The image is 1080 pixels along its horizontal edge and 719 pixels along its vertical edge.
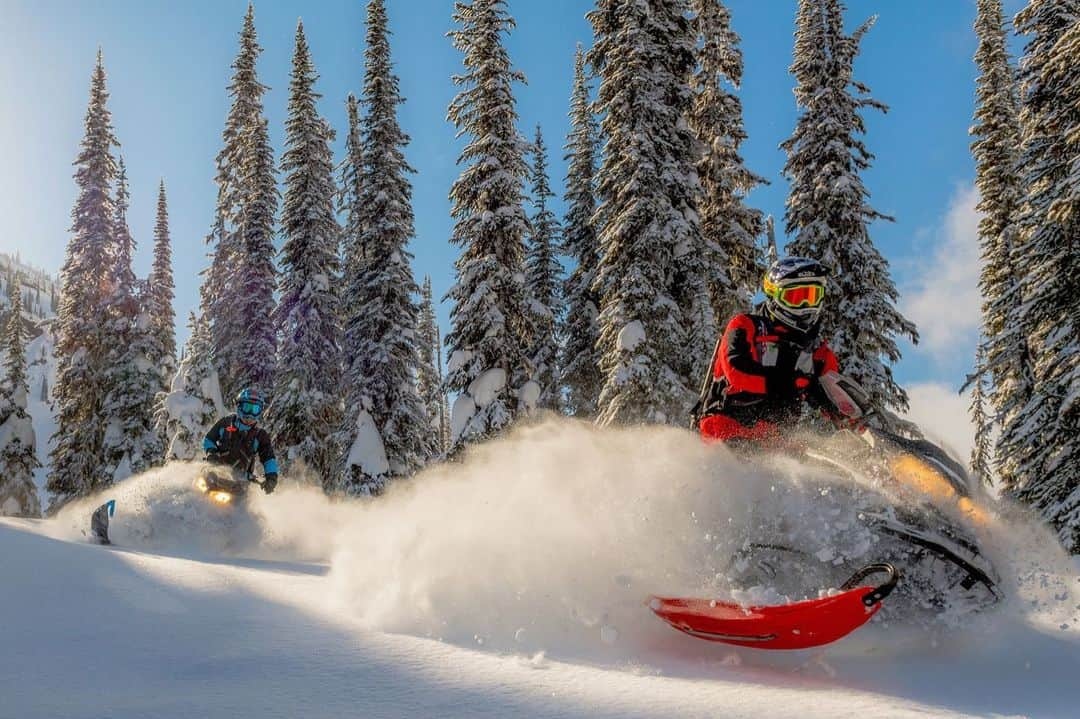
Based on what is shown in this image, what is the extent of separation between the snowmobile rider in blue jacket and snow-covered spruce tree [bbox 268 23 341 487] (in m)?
14.2

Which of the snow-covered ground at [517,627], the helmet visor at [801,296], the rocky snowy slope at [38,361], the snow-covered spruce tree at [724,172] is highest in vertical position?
the rocky snowy slope at [38,361]

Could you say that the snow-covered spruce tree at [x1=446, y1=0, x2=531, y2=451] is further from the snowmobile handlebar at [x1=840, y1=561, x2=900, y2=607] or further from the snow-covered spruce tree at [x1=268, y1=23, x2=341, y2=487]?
the snowmobile handlebar at [x1=840, y1=561, x2=900, y2=607]

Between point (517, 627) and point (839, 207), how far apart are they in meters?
19.7

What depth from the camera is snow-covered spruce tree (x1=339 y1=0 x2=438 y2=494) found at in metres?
24.0

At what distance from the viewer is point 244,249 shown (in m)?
28.8

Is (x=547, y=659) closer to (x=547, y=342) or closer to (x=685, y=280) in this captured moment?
(x=685, y=280)

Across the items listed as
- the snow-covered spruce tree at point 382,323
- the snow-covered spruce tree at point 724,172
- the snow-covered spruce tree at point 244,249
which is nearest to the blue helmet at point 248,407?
the snow-covered spruce tree at point 382,323

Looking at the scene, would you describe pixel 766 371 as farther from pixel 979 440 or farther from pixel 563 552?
pixel 979 440

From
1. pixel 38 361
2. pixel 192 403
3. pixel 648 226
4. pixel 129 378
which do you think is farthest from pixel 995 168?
pixel 38 361

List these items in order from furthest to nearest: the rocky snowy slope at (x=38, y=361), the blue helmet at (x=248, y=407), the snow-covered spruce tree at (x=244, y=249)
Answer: the rocky snowy slope at (x=38, y=361), the snow-covered spruce tree at (x=244, y=249), the blue helmet at (x=248, y=407)

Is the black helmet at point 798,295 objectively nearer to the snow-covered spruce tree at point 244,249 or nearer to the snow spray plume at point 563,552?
the snow spray plume at point 563,552

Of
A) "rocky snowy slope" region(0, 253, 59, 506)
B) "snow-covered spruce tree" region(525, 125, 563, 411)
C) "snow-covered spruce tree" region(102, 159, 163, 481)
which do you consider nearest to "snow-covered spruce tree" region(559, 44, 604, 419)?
"snow-covered spruce tree" region(525, 125, 563, 411)

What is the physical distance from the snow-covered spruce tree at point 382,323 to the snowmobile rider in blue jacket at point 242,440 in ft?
40.7

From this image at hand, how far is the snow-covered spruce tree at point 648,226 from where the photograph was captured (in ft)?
57.1
